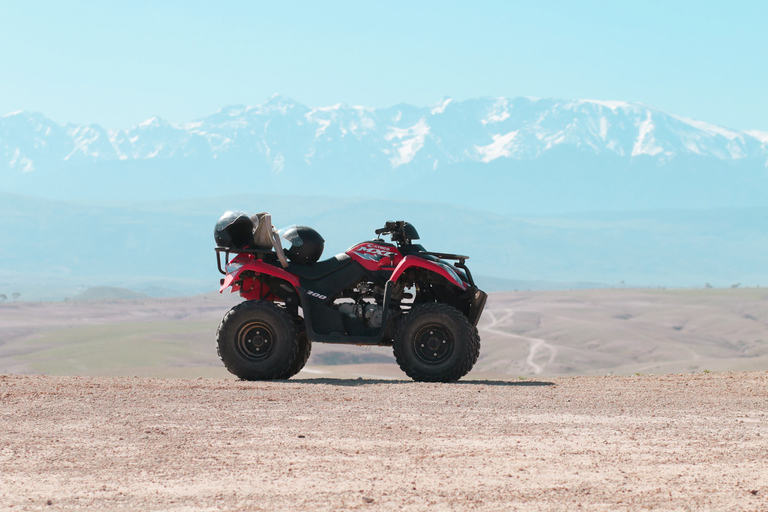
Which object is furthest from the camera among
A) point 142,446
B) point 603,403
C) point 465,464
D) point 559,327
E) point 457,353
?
point 559,327

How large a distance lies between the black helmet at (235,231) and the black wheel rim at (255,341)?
4.83 ft

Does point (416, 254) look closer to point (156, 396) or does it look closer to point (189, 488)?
point (156, 396)

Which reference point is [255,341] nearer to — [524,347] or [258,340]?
[258,340]

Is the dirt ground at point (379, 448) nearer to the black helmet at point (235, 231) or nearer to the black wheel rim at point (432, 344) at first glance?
the black wheel rim at point (432, 344)

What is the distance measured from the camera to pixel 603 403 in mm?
12422

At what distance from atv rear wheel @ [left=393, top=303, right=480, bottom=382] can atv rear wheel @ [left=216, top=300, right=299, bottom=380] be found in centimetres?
174

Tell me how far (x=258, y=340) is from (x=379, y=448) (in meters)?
6.53

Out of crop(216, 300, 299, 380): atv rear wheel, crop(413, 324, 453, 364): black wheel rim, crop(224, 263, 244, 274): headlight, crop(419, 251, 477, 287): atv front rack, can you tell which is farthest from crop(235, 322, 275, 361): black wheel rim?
crop(419, 251, 477, 287): atv front rack

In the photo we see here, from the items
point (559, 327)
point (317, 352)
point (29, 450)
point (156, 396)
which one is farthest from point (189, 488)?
point (559, 327)

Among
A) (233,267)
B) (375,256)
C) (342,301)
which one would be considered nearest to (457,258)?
(375,256)

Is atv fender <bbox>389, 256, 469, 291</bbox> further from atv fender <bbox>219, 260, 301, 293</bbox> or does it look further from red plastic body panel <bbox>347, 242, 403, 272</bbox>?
atv fender <bbox>219, 260, 301, 293</bbox>

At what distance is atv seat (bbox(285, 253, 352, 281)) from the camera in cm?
1563

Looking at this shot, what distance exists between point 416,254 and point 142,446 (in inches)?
282

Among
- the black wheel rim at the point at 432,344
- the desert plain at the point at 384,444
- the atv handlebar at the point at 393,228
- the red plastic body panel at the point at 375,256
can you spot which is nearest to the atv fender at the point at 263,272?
the red plastic body panel at the point at 375,256
